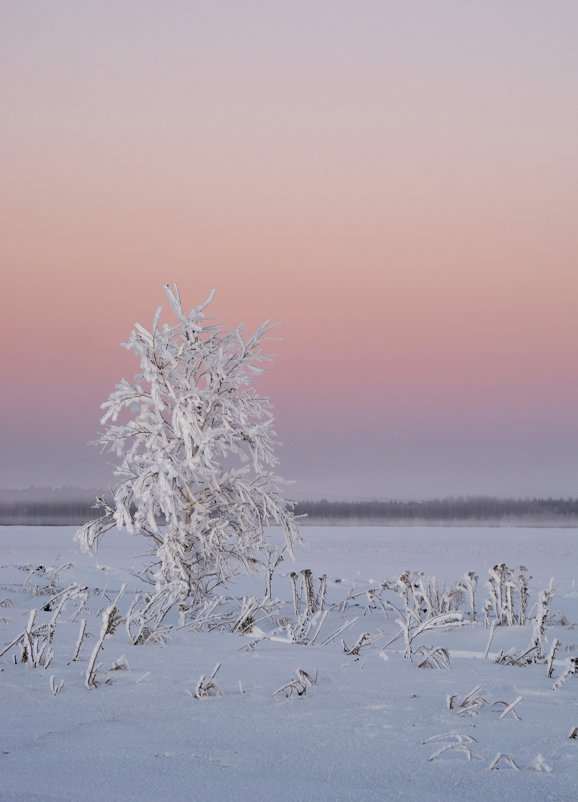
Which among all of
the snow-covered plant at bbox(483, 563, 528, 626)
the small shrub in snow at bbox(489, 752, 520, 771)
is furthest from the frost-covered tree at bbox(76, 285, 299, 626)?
the small shrub in snow at bbox(489, 752, 520, 771)

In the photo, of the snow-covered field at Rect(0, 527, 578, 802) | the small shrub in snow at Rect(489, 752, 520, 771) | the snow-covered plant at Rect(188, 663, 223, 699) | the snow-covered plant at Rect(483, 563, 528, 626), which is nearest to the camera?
the snow-covered field at Rect(0, 527, 578, 802)

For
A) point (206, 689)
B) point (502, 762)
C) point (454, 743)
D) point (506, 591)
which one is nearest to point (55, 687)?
point (206, 689)

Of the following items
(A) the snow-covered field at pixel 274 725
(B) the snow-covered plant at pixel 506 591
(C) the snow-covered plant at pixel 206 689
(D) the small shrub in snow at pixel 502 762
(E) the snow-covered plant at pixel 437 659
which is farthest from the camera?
(B) the snow-covered plant at pixel 506 591

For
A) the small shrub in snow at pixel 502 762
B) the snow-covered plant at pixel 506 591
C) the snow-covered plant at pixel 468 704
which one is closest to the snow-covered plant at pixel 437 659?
the snow-covered plant at pixel 468 704

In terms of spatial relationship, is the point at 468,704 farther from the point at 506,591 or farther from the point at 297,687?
the point at 506,591

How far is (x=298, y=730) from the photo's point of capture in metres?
2.63

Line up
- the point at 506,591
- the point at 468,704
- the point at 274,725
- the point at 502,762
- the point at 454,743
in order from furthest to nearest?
the point at 506,591 → the point at 468,704 → the point at 274,725 → the point at 454,743 → the point at 502,762

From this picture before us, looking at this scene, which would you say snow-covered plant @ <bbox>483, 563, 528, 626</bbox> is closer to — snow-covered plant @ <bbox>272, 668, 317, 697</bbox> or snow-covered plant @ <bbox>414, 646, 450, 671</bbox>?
snow-covered plant @ <bbox>414, 646, 450, 671</bbox>

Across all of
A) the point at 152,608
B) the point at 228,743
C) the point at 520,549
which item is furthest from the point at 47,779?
the point at 520,549

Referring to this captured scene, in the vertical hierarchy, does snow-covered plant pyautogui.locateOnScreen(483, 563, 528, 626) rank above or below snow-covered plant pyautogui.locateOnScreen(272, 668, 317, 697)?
below

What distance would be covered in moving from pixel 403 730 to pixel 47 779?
1243 millimetres

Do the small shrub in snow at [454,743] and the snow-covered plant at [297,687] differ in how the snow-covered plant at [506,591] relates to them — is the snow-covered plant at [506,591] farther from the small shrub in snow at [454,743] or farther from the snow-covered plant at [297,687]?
the small shrub in snow at [454,743]

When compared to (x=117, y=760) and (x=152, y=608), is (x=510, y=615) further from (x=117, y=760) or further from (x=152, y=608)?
(x=117, y=760)

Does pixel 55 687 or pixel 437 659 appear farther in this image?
pixel 437 659
